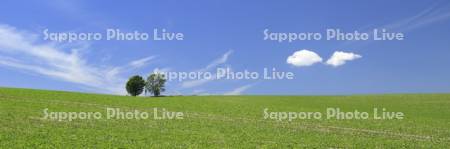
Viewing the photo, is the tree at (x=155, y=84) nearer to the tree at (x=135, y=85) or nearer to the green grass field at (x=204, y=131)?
the tree at (x=135, y=85)

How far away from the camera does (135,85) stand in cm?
15262

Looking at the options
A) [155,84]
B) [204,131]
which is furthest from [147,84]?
[204,131]

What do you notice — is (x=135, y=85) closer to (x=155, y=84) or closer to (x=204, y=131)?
(x=155, y=84)

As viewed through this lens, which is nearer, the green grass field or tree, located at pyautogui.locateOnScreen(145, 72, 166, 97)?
the green grass field

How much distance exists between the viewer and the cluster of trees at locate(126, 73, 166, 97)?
152m

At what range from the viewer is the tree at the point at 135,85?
152m

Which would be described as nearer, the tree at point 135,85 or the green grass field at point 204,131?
the green grass field at point 204,131

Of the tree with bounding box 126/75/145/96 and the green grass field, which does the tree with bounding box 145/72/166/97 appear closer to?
the tree with bounding box 126/75/145/96

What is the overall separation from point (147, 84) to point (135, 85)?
545 centimetres

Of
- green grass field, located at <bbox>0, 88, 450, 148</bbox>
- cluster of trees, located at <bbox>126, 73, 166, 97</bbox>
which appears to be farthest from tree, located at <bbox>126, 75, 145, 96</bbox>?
green grass field, located at <bbox>0, 88, 450, 148</bbox>

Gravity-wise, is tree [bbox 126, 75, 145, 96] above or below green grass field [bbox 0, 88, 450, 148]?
above

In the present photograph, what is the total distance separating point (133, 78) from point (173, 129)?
109531mm

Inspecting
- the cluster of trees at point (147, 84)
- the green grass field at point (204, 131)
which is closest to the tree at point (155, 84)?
the cluster of trees at point (147, 84)

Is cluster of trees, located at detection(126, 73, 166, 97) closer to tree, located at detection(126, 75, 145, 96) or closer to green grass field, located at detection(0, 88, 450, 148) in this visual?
tree, located at detection(126, 75, 145, 96)
